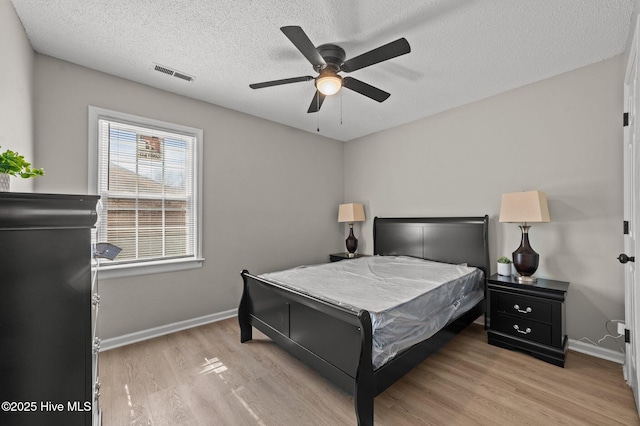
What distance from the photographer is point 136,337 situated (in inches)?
113

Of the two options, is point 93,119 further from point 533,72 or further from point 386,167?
point 533,72

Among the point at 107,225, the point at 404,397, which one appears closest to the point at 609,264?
the point at 404,397

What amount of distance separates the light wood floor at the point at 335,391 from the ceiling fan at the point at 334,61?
2.34 m

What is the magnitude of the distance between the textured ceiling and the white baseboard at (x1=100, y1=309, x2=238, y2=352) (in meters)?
2.61

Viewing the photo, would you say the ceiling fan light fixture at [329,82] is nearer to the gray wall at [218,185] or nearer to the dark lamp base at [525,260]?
the gray wall at [218,185]

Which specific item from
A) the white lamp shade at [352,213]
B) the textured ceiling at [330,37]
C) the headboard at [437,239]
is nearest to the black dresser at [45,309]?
the textured ceiling at [330,37]

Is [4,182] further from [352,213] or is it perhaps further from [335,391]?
[352,213]

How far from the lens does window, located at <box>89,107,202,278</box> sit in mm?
2768

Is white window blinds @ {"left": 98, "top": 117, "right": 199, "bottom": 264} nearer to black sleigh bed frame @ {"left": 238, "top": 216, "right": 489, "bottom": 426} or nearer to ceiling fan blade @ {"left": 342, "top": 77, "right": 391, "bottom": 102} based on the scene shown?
black sleigh bed frame @ {"left": 238, "top": 216, "right": 489, "bottom": 426}

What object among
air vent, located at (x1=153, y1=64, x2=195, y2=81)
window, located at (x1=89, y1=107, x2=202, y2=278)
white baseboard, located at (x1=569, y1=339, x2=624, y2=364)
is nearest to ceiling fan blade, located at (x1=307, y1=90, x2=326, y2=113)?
air vent, located at (x1=153, y1=64, x2=195, y2=81)

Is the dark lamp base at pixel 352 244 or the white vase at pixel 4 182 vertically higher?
the white vase at pixel 4 182

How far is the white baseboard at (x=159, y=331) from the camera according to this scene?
2716 millimetres

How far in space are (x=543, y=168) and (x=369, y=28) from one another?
2.30 meters

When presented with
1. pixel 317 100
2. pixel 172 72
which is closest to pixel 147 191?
pixel 172 72
